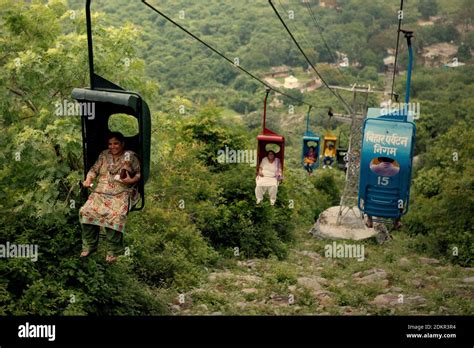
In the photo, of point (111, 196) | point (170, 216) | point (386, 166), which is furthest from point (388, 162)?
point (170, 216)

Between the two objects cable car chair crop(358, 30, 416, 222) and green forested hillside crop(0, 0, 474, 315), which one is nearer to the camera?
cable car chair crop(358, 30, 416, 222)

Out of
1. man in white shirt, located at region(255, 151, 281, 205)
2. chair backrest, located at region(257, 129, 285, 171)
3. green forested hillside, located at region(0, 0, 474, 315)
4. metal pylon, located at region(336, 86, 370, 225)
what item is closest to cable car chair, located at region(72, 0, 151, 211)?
green forested hillside, located at region(0, 0, 474, 315)

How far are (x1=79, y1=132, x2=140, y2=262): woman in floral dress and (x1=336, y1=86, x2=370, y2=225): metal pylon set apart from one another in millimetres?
13636

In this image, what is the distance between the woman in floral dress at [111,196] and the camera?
773 cm

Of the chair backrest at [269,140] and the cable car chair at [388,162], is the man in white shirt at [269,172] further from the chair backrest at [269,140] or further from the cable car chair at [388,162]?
the cable car chair at [388,162]

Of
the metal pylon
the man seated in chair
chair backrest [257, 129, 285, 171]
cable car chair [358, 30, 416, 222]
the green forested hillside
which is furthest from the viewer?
the man seated in chair

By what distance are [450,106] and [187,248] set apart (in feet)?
121

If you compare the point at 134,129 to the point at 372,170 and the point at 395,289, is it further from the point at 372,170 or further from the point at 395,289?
the point at 395,289

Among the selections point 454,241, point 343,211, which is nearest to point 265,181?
point 454,241

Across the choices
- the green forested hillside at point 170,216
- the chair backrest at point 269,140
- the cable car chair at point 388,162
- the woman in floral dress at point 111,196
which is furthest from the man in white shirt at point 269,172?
the woman in floral dress at point 111,196

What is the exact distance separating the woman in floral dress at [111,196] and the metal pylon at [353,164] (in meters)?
13.6

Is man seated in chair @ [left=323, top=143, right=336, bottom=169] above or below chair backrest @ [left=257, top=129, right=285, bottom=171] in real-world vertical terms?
below

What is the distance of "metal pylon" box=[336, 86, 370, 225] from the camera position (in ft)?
71.3

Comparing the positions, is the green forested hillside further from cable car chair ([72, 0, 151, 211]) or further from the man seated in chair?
cable car chair ([72, 0, 151, 211])
